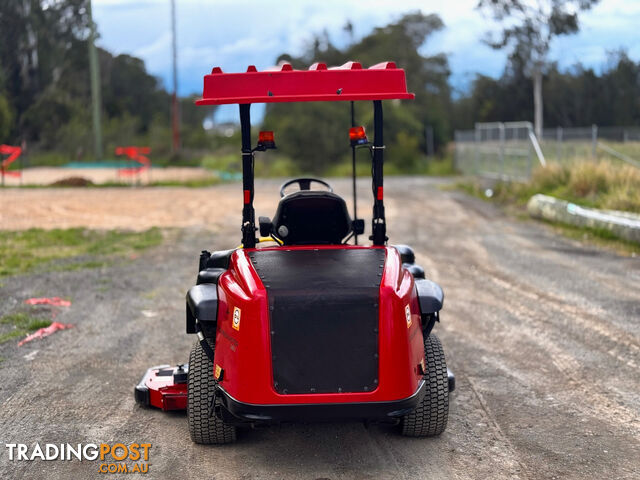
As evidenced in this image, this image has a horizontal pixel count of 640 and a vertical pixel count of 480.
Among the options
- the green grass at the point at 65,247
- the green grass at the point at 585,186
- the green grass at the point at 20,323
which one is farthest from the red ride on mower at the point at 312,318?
the green grass at the point at 585,186

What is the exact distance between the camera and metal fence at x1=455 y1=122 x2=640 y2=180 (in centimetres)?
2150

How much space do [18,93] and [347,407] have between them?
41.3 m

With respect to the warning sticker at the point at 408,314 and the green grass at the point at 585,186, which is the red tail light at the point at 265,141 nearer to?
the warning sticker at the point at 408,314

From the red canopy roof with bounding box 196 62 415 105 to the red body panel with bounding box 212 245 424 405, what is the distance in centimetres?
110

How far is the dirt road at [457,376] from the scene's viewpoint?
195 inches

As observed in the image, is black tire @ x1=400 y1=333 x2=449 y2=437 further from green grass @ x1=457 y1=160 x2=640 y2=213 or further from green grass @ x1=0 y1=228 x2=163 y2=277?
green grass @ x1=457 y1=160 x2=640 y2=213

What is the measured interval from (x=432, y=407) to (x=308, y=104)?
34.1 m

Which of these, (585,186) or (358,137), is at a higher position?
(358,137)

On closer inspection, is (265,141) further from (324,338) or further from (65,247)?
(65,247)

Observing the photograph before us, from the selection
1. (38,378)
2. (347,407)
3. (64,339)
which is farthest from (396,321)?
(64,339)

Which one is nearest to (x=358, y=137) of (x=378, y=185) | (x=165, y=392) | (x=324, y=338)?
(x=378, y=185)

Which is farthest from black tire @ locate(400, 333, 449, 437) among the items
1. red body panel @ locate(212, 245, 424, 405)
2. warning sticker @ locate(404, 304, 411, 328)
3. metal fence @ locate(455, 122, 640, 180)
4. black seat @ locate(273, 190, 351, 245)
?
metal fence @ locate(455, 122, 640, 180)

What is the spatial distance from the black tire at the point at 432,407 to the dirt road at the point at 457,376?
0.28 feet

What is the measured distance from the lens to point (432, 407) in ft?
17.0
